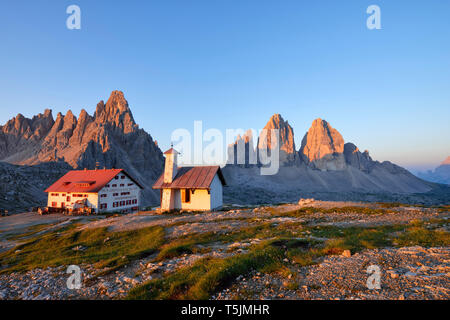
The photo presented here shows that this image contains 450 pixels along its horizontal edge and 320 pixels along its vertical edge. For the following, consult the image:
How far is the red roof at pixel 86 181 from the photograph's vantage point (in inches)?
1796

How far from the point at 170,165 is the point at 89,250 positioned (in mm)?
19903

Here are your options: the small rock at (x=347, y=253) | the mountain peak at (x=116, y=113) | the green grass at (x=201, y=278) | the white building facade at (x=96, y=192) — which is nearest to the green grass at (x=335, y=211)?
the small rock at (x=347, y=253)

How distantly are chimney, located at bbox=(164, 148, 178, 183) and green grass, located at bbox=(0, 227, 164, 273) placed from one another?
44.6 ft

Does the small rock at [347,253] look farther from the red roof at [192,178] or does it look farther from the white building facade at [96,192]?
the white building facade at [96,192]

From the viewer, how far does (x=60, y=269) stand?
1231 cm

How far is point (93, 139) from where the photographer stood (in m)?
129

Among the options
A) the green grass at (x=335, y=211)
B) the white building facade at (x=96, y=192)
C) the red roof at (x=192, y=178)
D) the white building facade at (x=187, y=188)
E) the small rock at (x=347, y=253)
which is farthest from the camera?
the white building facade at (x=96, y=192)

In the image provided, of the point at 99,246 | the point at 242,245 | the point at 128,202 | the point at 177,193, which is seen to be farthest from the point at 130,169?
the point at 242,245

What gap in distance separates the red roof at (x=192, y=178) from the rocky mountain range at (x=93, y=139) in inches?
3972

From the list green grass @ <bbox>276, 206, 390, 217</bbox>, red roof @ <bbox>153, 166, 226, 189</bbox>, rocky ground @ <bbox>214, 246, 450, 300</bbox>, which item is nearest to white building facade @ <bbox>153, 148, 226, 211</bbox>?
red roof @ <bbox>153, 166, 226, 189</bbox>

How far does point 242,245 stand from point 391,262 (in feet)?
22.4

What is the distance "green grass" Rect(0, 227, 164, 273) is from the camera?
13.4 meters

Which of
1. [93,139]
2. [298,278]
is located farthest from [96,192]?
[93,139]

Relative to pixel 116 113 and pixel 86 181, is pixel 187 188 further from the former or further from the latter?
pixel 116 113
